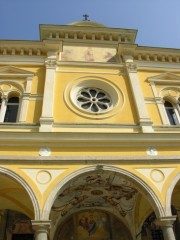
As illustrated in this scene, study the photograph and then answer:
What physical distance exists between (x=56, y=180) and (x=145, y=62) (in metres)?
7.64

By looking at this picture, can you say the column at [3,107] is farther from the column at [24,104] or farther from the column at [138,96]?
the column at [138,96]

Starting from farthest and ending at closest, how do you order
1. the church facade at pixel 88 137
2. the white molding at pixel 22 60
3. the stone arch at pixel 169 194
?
1. the white molding at pixel 22 60
2. the church facade at pixel 88 137
3. the stone arch at pixel 169 194

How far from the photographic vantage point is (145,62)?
1280 centimetres

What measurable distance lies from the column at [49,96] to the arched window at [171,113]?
5.02 m

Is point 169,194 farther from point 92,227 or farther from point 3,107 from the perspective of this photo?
point 3,107

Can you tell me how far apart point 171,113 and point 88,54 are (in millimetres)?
4891

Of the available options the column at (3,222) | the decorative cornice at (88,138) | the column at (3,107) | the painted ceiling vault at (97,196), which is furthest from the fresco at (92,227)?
the column at (3,107)

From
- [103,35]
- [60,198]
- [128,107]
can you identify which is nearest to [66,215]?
[60,198]

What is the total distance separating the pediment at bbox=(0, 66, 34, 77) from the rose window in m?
2.41

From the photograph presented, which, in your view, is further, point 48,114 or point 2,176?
point 48,114

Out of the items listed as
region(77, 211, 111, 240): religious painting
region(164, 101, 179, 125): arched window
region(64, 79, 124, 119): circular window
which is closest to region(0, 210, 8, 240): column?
region(77, 211, 111, 240): religious painting

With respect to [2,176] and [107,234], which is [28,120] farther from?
[107,234]

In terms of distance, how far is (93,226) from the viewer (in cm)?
1074

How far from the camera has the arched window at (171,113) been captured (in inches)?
440
